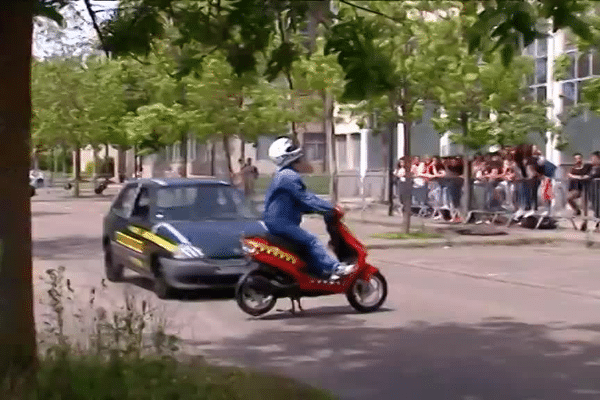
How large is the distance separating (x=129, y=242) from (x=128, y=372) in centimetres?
874

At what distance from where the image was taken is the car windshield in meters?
15.3

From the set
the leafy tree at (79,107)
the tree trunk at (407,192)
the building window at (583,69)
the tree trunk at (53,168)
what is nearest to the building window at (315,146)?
the leafy tree at (79,107)

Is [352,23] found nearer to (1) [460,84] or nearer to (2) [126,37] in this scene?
(2) [126,37]

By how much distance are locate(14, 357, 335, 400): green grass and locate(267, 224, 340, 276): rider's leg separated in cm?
480

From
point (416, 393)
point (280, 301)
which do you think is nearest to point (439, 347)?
point (416, 393)

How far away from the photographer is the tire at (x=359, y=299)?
42.8 feet

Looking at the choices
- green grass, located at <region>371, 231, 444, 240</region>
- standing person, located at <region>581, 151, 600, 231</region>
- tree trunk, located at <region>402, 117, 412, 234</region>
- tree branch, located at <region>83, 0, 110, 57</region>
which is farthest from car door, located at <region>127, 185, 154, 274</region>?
standing person, located at <region>581, 151, 600, 231</region>

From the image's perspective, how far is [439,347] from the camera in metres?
10.8

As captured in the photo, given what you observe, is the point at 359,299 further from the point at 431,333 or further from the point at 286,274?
the point at 431,333

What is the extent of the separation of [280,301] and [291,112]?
22.8 metres

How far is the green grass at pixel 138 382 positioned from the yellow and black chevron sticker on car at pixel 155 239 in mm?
6521

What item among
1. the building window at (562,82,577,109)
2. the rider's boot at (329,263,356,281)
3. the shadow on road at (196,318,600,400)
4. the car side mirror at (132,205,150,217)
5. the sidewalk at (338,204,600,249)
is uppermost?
the building window at (562,82,577,109)

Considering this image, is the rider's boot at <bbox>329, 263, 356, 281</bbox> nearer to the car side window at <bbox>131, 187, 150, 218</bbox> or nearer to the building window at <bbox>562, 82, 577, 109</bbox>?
the car side window at <bbox>131, 187, 150, 218</bbox>

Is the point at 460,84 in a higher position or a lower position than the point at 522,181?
higher
